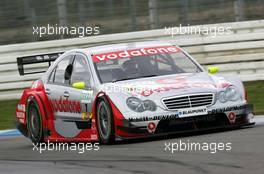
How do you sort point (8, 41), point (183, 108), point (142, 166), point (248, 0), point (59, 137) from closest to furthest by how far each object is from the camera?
point (142, 166) → point (183, 108) → point (59, 137) → point (248, 0) → point (8, 41)

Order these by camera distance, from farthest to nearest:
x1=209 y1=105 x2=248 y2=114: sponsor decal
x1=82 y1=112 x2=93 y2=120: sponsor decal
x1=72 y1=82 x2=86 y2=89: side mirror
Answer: x1=72 y1=82 x2=86 y2=89: side mirror → x1=82 y1=112 x2=93 y2=120: sponsor decal → x1=209 y1=105 x2=248 y2=114: sponsor decal

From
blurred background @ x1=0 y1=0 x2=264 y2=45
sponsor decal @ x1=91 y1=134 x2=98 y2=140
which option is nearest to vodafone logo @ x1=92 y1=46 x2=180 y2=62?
sponsor decal @ x1=91 y1=134 x2=98 y2=140

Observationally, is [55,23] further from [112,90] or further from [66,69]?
[112,90]

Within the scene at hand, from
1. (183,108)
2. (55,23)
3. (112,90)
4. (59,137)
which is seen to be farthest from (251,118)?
(55,23)

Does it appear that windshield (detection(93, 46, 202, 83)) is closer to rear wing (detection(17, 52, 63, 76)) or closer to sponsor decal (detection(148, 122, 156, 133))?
sponsor decal (detection(148, 122, 156, 133))

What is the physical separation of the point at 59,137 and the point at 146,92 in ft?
6.24

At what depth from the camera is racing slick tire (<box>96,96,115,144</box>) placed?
988cm

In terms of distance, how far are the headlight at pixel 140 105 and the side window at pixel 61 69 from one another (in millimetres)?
1844

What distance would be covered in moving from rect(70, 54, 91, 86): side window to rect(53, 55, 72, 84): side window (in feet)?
0.72

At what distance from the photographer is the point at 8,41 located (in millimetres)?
17688

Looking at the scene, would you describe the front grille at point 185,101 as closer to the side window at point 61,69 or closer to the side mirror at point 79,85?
the side mirror at point 79,85

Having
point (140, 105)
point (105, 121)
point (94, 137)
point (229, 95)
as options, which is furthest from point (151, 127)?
point (229, 95)

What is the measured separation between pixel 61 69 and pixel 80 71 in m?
0.62

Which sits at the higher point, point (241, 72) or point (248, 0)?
point (248, 0)
